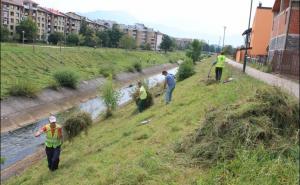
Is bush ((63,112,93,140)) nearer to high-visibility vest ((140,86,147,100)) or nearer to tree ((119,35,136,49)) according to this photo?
high-visibility vest ((140,86,147,100))

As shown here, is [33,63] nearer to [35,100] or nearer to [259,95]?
[35,100]

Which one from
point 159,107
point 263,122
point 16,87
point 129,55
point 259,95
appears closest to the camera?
point 263,122

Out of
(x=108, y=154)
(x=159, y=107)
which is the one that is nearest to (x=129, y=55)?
(x=159, y=107)

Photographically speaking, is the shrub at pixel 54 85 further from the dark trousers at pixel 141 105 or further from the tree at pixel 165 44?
the tree at pixel 165 44

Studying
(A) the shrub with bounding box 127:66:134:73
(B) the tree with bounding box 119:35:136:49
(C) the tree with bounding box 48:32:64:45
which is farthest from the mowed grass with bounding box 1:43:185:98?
(B) the tree with bounding box 119:35:136:49

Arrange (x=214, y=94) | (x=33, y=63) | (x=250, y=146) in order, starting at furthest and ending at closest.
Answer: (x=33, y=63)
(x=214, y=94)
(x=250, y=146)

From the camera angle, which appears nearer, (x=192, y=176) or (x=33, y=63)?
(x=192, y=176)

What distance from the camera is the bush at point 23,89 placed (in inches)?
1375

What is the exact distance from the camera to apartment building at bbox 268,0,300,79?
3059cm

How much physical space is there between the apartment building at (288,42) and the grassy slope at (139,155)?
13119 millimetres

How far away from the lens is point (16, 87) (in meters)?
35.2

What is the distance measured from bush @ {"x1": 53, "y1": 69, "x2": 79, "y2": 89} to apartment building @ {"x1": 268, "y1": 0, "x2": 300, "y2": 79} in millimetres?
22171

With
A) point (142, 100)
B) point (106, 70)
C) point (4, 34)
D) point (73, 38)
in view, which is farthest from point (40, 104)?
point (106, 70)

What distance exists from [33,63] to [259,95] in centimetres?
3837
